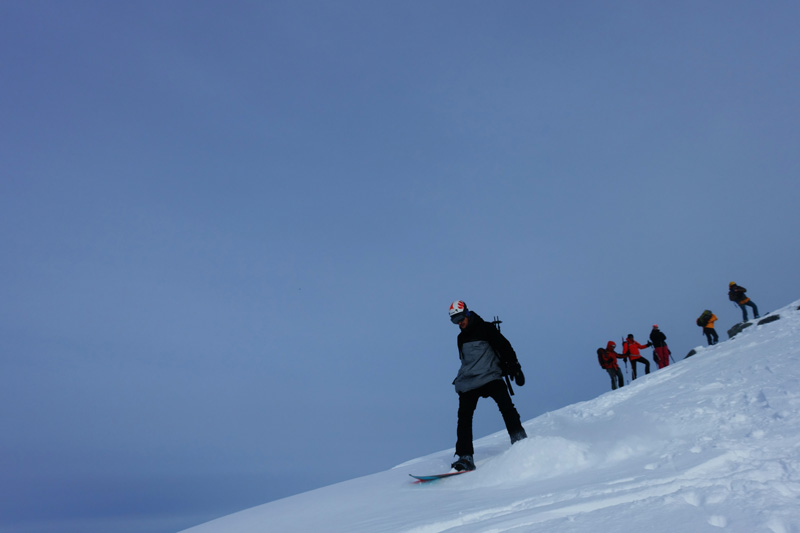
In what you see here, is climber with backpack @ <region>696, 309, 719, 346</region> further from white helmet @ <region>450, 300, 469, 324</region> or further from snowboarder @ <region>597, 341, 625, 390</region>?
white helmet @ <region>450, 300, 469, 324</region>

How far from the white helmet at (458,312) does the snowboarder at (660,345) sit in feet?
47.9

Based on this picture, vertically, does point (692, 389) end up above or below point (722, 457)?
above

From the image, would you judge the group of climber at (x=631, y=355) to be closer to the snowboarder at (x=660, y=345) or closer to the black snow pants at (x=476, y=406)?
the snowboarder at (x=660, y=345)

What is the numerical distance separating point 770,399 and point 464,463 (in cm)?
309

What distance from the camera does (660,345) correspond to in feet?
61.5

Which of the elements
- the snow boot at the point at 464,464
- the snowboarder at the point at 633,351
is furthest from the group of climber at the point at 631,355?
the snow boot at the point at 464,464

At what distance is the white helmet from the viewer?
673 cm

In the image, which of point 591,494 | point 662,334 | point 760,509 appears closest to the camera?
point 760,509

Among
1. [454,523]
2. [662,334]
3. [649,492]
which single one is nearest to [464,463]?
[454,523]

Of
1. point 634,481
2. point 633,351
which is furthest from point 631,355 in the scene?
point 634,481

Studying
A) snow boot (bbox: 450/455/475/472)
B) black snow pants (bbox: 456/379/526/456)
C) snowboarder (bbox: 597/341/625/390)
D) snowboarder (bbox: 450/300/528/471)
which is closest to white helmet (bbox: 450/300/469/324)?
snowboarder (bbox: 450/300/528/471)

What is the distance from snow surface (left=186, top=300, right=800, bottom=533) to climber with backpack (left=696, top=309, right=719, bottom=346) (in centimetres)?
1208

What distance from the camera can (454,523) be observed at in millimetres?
3785

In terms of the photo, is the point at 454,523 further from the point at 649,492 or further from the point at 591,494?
the point at 649,492
